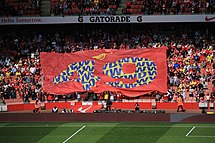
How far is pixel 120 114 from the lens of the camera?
127 feet

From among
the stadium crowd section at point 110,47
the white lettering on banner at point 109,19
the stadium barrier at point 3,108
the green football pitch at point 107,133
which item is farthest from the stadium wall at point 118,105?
the white lettering on banner at point 109,19

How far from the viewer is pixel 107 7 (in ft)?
178

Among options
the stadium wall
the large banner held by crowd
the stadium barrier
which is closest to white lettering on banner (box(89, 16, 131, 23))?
the large banner held by crowd

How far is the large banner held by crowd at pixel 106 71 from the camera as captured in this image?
45.7 metres

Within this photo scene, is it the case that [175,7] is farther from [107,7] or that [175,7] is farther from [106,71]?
[106,71]

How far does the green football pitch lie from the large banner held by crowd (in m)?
7.98

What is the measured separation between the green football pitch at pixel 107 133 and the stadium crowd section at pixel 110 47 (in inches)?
296

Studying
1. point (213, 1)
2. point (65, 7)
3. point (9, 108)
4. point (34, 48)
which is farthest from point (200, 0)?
point (9, 108)

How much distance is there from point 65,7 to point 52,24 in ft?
7.71

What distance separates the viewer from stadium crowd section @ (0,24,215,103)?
45.9 m

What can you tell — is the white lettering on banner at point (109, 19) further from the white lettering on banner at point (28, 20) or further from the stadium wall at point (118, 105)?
the stadium wall at point (118, 105)

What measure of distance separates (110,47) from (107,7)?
4027 millimetres

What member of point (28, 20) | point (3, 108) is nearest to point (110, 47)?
point (28, 20)

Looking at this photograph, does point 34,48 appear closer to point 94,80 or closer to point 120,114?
point 94,80
